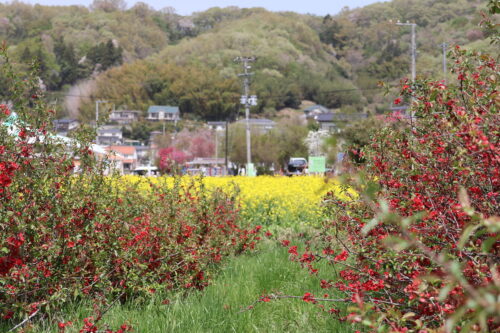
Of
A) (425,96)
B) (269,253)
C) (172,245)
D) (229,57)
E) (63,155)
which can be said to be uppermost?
(229,57)

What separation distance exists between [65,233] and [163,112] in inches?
3808

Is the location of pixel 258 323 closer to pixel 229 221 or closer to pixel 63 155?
pixel 63 155

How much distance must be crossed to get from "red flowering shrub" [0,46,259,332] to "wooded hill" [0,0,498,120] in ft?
231

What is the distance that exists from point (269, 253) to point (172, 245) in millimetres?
2132

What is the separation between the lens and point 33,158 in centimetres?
389

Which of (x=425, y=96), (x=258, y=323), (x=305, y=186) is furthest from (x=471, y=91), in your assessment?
(x=305, y=186)

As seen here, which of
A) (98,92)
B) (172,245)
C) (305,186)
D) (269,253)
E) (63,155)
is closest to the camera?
(63,155)

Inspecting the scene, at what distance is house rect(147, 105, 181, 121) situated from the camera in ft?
319

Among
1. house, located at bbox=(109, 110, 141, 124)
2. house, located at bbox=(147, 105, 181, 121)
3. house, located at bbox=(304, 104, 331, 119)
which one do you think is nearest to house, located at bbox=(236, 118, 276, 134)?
house, located at bbox=(304, 104, 331, 119)

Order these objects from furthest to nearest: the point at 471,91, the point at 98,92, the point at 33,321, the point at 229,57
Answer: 1. the point at 229,57
2. the point at 98,92
3. the point at 33,321
4. the point at 471,91

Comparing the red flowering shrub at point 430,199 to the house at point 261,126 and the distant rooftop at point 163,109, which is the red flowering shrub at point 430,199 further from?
the distant rooftop at point 163,109

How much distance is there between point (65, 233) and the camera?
3.87 meters

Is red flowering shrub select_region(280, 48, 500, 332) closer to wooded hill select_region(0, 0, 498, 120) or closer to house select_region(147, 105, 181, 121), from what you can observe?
wooded hill select_region(0, 0, 498, 120)

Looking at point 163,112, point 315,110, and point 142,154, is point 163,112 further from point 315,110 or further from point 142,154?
point 315,110
